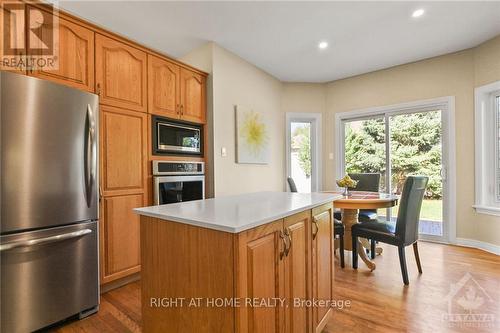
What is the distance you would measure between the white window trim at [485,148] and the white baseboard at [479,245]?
1.34ft

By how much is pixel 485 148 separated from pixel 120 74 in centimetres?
441

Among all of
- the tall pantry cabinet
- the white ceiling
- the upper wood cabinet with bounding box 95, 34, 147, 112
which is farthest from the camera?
the white ceiling

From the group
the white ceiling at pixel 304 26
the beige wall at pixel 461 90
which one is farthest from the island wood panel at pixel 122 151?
the beige wall at pixel 461 90

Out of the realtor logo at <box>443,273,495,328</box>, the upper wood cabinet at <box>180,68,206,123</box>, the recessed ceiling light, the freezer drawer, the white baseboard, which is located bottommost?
Answer: the realtor logo at <box>443,273,495,328</box>

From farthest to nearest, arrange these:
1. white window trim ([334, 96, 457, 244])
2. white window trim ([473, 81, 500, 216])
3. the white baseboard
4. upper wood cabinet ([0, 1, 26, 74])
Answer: white window trim ([334, 96, 457, 244]) → white window trim ([473, 81, 500, 216]) → the white baseboard → upper wood cabinet ([0, 1, 26, 74])

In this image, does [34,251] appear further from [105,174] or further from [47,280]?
[105,174]

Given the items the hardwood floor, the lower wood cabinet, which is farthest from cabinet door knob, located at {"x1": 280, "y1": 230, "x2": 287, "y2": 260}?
the hardwood floor

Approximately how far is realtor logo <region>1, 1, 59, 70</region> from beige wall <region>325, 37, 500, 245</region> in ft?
13.9

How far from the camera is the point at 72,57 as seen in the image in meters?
1.93

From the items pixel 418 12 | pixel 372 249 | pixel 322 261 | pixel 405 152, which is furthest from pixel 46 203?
pixel 405 152

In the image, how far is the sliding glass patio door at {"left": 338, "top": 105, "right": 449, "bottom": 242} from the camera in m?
3.63

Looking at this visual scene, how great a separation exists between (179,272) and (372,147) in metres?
4.02

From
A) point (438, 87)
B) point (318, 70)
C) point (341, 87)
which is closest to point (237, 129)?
point (318, 70)

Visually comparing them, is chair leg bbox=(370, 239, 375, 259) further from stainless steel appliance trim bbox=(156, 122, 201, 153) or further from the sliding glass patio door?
stainless steel appliance trim bbox=(156, 122, 201, 153)
